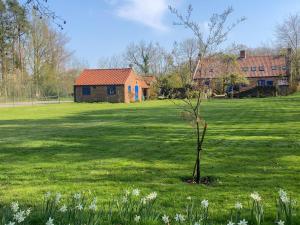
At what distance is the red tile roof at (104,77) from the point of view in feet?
179

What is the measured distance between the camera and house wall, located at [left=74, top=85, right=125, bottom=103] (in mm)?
53938

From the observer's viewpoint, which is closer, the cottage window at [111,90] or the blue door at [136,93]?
the cottage window at [111,90]

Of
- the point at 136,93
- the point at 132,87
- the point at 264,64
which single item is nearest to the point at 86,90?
the point at 132,87

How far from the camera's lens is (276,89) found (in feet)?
194

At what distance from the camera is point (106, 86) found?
2151 inches

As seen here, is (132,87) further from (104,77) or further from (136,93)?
(104,77)

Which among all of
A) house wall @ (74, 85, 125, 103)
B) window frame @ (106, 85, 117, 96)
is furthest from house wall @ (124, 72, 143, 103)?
window frame @ (106, 85, 117, 96)

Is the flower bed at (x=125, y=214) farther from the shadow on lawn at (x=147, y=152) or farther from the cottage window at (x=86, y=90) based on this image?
the cottage window at (x=86, y=90)

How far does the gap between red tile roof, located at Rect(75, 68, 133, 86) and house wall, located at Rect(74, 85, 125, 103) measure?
0.67 m

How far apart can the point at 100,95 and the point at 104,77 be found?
2.67 metres

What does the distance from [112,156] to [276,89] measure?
5252 centimetres

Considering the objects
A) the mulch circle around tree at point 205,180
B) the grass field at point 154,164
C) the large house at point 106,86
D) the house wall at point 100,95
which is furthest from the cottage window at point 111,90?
the mulch circle around tree at point 205,180

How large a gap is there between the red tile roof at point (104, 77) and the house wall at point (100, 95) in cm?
67

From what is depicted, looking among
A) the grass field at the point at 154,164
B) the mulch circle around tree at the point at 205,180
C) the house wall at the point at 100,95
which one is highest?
the house wall at the point at 100,95
